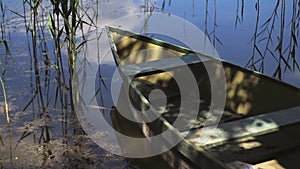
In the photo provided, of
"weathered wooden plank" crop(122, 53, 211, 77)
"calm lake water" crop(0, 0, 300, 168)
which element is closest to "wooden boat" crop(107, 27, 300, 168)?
"weathered wooden plank" crop(122, 53, 211, 77)

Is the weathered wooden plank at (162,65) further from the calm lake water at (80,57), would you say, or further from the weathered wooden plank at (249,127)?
the weathered wooden plank at (249,127)

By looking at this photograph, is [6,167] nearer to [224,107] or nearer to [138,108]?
[138,108]

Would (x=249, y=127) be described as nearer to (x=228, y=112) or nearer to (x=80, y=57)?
(x=228, y=112)

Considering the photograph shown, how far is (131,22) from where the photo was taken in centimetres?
439

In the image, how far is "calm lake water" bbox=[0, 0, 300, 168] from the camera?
2.50 m

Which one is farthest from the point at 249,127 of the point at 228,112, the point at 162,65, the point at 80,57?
the point at 80,57

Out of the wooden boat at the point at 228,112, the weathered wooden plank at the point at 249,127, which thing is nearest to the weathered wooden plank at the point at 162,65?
the wooden boat at the point at 228,112

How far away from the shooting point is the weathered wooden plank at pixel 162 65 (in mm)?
2877

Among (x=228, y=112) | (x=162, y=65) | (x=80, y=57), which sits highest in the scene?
(x=162, y=65)

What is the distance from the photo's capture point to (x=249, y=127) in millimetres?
2049

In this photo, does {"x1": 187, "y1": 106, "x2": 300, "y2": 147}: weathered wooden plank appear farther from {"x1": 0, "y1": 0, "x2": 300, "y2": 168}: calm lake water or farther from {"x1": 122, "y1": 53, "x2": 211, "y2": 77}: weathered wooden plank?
{"x1": 122, "y1": 53, "x2": 211, "y2": 77}: weathered wooden plank

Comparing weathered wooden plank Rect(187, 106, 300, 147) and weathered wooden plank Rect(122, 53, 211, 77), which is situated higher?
weathered wooden plank Rect(122, 53, 211, 77)

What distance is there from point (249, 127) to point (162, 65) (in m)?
1.06

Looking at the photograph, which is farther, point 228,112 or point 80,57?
point 80,57
